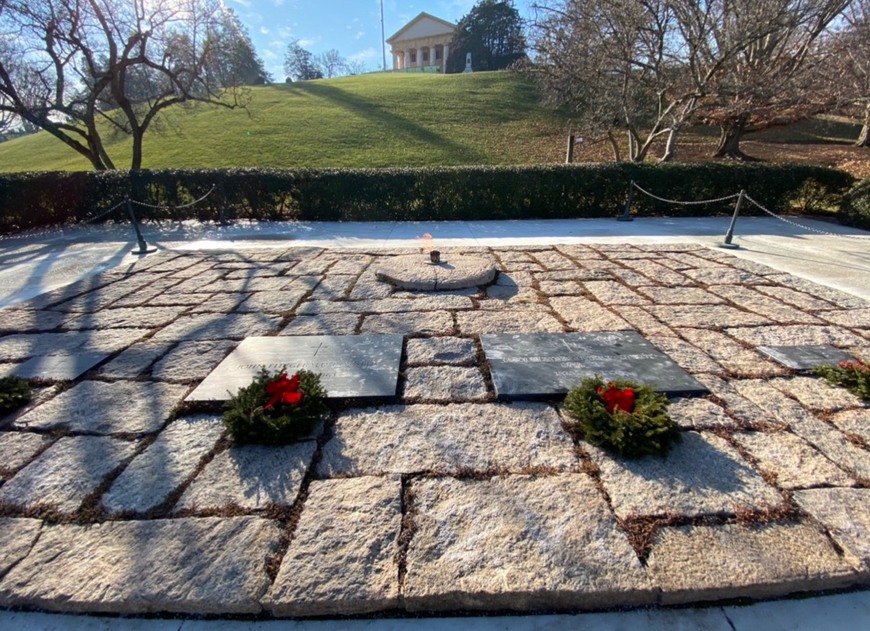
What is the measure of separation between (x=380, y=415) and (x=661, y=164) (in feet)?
33.1

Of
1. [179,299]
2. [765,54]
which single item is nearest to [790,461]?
[179,299]

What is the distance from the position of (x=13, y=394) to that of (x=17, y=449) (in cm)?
59

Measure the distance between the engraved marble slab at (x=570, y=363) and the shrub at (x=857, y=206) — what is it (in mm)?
8943

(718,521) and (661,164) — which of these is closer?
(718,521)

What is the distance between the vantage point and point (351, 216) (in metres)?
9.74

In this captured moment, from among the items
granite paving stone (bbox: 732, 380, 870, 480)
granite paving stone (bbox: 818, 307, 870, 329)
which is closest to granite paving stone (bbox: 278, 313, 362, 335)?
granite paving stone (bbox: 732, 380, 870, 480)

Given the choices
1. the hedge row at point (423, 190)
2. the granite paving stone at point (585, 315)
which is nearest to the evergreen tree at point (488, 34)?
the hedge row at point (423, 190)

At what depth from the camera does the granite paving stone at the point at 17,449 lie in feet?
6.79

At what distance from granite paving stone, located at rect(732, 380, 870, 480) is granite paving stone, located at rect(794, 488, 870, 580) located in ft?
0.70

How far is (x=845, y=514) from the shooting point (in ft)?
5.56

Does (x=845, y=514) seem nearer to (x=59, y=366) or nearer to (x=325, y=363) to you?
(x=325, y=363)

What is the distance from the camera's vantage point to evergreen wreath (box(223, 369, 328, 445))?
2.14 m

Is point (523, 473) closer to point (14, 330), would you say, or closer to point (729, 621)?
point (729, 621)

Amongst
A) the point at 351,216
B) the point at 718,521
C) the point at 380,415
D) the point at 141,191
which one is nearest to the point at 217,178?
the point at 141,191
